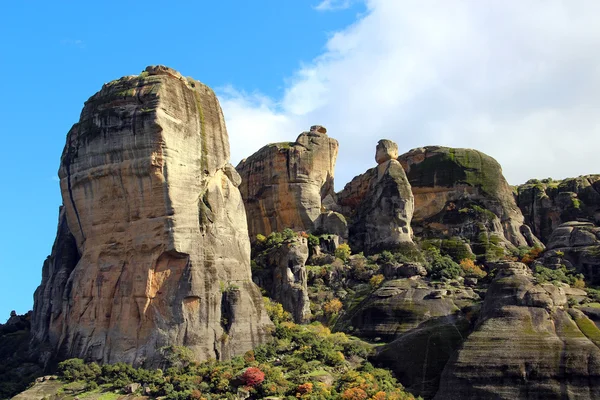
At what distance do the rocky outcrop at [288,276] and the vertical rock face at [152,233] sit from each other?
6241 millimetres

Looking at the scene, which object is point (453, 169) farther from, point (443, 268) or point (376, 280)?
point (376, 280)

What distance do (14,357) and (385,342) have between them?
2725 centimetres

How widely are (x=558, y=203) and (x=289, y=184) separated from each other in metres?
27.2

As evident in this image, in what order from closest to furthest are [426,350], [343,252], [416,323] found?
[426,350] → [416,323] → [343,252]

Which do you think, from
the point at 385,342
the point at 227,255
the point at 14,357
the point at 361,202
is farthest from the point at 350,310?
the point at 14,357

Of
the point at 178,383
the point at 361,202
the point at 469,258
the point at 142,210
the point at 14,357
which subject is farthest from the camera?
the point at 361,202

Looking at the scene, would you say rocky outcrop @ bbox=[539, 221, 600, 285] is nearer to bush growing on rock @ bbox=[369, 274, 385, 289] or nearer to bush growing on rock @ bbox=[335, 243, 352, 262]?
bush growing on rock @ bbox=[369, 274, 385, 289]

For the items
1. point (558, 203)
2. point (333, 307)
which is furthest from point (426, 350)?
point (558, 203)

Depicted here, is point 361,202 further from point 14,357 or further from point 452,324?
point 14,357

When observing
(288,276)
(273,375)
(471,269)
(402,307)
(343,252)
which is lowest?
(273,375)

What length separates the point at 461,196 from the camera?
84.9 metres

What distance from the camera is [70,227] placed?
6550 centimetres

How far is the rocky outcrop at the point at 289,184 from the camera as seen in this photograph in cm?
8269

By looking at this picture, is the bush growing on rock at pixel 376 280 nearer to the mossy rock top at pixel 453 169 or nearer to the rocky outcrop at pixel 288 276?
the rocky outcrop at pixel 288 276
